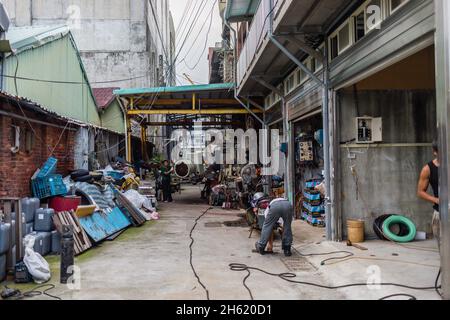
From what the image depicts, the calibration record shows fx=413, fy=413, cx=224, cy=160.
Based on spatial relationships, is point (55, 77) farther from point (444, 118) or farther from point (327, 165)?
point (444, 118)

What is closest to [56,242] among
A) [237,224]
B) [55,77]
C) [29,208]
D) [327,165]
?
[29,208]

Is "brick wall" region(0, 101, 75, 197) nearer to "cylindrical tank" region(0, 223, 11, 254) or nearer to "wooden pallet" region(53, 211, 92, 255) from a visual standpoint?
"wooden pallet" region(53, 211, 92, 255)

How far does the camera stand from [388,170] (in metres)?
8.20

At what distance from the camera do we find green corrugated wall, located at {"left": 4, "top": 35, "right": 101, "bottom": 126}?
438 inches

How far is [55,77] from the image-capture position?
13289 millimetres

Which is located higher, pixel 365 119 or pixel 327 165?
pixel 365 119

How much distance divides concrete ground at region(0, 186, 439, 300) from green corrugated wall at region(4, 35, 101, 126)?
5.27 m

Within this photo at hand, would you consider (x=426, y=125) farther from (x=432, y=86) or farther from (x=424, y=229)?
(x=424, y=229)

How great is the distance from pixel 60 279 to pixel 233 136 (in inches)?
628

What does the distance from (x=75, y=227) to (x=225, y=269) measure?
3221 mm

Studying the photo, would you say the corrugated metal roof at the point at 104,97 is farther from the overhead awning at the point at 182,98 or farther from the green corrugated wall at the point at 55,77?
the overhead awning at the point at 182,98

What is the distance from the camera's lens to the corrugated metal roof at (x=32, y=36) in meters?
11.3

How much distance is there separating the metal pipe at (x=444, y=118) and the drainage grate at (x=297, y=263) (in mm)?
2317

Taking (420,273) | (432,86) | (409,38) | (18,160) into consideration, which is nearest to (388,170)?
(432,86)
